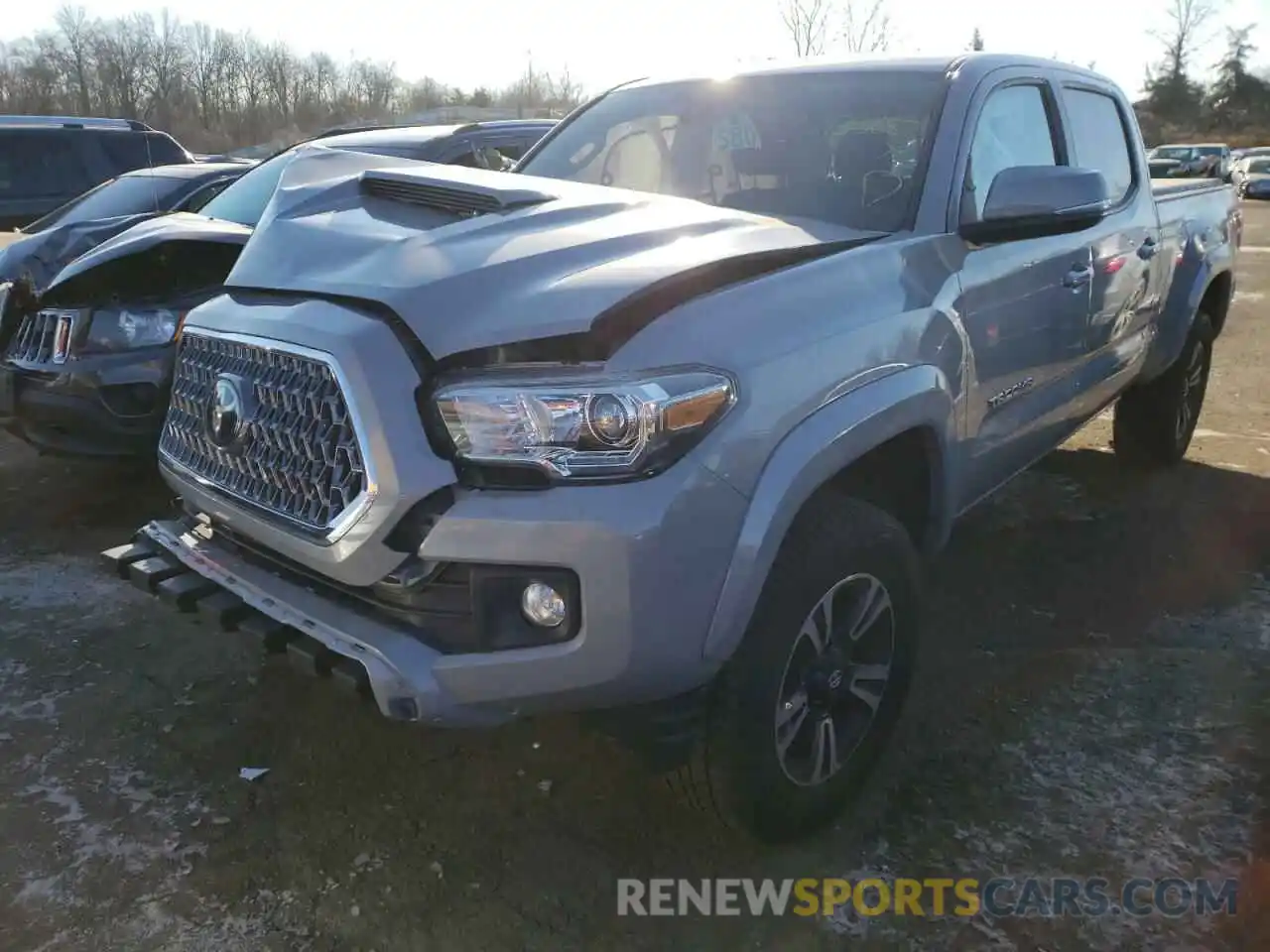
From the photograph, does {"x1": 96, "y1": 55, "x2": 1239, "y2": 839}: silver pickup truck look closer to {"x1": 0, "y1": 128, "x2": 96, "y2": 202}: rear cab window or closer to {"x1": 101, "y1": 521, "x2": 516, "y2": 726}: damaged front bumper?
{"x1": 101, "y1": 521, "x2": 516, "y2": 726}: damaged front bumper

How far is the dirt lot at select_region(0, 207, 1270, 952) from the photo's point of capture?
2.33m

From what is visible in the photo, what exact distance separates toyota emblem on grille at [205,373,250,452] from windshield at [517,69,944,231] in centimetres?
154

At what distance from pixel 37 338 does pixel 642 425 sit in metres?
3.74

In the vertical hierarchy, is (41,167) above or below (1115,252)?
above

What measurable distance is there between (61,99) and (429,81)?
27.1 m

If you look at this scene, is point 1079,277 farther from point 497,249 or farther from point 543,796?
point 543,796

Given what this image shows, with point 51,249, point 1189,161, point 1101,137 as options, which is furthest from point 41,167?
point 1189,161

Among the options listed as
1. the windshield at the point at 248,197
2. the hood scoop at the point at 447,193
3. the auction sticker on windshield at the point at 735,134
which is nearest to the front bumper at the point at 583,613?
the hood scoop at the point at 447,193

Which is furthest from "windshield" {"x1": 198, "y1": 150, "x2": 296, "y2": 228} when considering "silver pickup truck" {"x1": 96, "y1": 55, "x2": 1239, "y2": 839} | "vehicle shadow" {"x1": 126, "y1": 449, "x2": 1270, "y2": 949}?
"vehicle shadow" {"x1": 126, "y1": 449, "x2": 1270, "y2": 949}

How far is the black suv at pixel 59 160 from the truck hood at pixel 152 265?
719cm

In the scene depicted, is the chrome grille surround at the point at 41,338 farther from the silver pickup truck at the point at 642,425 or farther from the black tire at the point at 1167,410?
the black tire at the point at 1167,410

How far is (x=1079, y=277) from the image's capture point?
3588mm

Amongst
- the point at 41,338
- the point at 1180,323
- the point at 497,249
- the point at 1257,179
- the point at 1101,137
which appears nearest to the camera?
the point at 497,249

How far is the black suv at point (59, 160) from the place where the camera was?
432 inches
